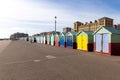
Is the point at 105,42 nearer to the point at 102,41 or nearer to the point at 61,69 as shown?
the point at 102,41

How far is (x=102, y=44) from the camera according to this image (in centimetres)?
2072

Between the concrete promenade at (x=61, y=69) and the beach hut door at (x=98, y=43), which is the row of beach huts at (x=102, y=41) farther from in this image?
the concrete promenade at (x=61, y=69)

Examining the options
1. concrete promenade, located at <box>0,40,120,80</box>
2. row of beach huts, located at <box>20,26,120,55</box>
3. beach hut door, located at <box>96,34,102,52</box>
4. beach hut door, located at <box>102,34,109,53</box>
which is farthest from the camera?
beach hut door, located at <box>96,34,102,52</box>

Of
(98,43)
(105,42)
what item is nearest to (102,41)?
(105,42)

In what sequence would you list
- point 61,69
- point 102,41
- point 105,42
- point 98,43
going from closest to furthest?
1. point 61,69
2. point 105,42
3. point 102,41
4. point 98,43

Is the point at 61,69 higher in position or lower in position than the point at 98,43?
lower

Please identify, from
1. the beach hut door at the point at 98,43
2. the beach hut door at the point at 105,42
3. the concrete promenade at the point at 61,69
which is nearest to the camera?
the concrete promenade at the point at 61,69

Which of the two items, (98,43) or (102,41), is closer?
(102,41)

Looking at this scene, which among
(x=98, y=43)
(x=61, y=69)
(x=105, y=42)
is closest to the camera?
(x=61, y=69)

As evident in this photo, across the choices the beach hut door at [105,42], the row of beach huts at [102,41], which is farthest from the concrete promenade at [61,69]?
the beach hut door at [105,42]

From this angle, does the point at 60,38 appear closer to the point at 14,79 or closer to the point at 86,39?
the point at 86,39

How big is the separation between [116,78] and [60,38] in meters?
31.5

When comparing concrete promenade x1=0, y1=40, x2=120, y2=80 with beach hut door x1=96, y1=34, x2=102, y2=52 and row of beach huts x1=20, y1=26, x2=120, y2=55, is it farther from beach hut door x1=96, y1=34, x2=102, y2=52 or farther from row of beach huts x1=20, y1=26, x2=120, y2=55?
beach hut door x1=96, y1=34, x2=102, y2=52

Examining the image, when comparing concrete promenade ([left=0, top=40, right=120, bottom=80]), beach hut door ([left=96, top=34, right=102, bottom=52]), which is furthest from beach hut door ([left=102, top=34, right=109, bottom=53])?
concrete promenade ([left=0, top=40, right=120, bottom=80])
